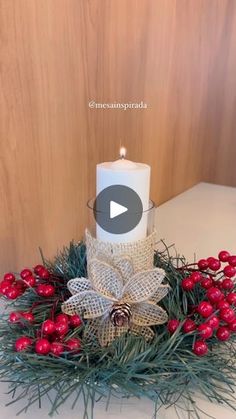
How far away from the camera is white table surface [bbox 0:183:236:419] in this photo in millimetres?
412

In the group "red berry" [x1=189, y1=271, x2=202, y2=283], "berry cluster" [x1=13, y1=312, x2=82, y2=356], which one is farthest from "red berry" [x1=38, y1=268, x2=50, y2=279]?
"red berry" [x1=189, y1=271, x2=202, y2=283]

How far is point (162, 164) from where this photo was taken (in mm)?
1089

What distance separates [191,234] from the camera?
0.90m

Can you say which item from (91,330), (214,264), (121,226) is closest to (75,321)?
(91,330)

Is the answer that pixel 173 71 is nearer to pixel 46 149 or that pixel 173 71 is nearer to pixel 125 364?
pixel 46 149

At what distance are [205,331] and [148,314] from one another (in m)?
0.08

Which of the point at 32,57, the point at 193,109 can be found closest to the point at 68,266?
the point at 32,57

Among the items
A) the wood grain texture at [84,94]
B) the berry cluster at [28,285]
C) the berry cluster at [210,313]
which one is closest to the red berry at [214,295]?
the berry cluster at [210,313]

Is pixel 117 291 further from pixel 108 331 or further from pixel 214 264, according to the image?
pixel 214 264

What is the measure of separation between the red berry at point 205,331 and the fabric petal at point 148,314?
0.05 metres

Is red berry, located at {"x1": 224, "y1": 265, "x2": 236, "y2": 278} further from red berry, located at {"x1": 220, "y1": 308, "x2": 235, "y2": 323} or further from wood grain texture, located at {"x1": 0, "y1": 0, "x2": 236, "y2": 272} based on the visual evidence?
wood grain texture, located at {"x1": 0, "y1": 0, "x2": 236, "y2": 272}

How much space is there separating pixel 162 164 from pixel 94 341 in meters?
0.72

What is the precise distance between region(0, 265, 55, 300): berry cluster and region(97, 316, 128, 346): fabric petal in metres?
0.09

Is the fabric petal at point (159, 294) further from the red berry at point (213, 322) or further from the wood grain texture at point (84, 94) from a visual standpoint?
the wood grain texture at point (84, 94)
